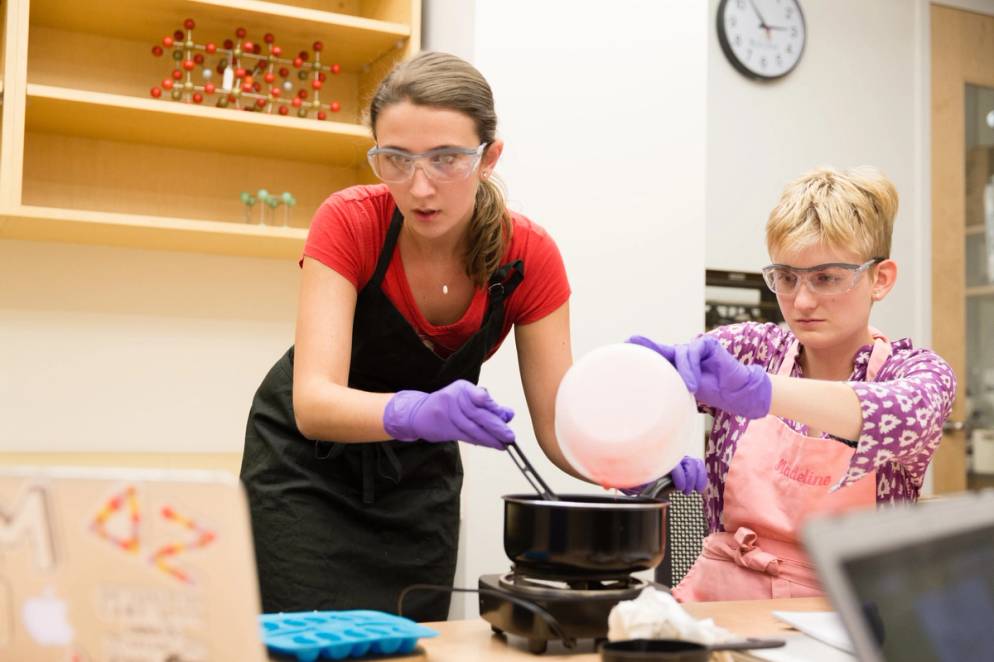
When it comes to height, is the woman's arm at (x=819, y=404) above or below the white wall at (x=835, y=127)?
below

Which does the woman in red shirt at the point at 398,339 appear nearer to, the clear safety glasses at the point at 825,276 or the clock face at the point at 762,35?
the clear safety glasses at the point at 825,276

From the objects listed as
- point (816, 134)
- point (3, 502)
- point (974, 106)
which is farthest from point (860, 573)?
point (974, 106)

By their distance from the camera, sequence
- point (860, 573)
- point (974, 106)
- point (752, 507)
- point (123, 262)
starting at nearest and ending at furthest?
point (860, 573), point (752, 507), point (123, 262), point (974, 106)

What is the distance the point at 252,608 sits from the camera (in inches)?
25.4

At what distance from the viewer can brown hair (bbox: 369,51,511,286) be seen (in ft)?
4.58

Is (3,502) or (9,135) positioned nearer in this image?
(3,502)

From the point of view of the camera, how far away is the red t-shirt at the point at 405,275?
1504 millimetres

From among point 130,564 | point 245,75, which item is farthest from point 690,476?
point 245,75

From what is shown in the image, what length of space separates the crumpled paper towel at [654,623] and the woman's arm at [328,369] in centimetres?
52

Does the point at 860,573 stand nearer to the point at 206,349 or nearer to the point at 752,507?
the point at 752,507

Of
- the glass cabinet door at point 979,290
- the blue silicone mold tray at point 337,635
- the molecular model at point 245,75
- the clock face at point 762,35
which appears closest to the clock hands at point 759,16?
the clock face at point 762,35

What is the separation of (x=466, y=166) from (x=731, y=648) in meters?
0.77

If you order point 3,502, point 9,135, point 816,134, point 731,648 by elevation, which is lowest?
point 731,648

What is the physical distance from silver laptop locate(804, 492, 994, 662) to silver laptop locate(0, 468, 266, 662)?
0.37m
